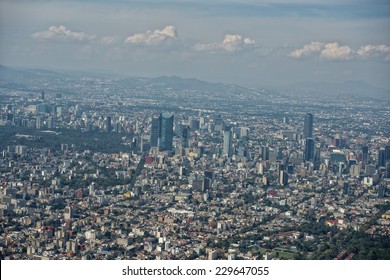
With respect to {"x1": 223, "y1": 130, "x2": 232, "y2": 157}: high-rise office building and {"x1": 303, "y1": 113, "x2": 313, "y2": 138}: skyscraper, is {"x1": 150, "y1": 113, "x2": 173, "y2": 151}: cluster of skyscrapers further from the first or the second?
{"x1": 303, "y1": 113, "x2": 313, "y2": 138}: skyscraper

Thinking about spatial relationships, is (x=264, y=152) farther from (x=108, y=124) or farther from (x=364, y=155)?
(x=108, y=124)

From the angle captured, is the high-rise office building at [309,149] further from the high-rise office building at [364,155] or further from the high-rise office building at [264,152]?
the high-rise office building at [364,155]

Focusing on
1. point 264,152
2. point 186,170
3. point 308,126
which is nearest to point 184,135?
point 264,152

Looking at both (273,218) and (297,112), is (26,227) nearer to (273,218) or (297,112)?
(273,218)

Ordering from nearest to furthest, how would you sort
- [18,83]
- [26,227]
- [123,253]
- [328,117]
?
[123,253], [26,227], [328,117], [18,83]

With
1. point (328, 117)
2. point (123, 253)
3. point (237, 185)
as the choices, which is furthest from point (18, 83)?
point (123, 253)

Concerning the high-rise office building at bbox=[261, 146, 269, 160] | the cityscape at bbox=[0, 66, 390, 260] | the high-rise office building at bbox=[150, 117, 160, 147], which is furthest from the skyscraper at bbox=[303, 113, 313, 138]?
the high-rise office building at bbox=[150, 117, 160, 147]

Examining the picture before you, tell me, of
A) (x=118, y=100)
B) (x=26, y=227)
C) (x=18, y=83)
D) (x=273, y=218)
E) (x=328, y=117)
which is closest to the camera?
(x=26, y=227)
